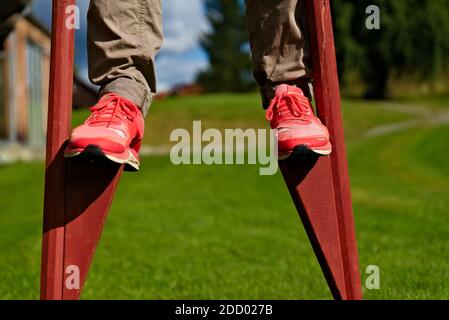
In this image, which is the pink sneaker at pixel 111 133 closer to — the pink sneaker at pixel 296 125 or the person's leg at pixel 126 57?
the person's leg at pixel 126 57

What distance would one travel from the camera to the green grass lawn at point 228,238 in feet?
9.62

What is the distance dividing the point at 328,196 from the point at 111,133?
0.58 m

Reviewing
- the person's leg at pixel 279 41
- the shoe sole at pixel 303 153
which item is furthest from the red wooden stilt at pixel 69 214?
the person's leg at pixel 279 41

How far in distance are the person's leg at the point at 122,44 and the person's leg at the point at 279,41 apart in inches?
11.2

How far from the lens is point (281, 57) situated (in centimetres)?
171

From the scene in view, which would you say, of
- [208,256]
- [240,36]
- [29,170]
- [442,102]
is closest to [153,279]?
[208,256]

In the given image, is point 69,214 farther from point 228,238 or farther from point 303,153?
point 228,238

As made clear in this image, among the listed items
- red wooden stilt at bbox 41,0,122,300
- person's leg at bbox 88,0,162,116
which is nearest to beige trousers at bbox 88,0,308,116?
person's leg at bbox 88,0,162,116

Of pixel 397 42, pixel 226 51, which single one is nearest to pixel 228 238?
pixel 397 42

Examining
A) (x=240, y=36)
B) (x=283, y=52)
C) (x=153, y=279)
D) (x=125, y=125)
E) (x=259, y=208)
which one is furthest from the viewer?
(x=240, y=36)

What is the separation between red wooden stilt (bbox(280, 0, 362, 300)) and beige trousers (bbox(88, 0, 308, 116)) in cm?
8

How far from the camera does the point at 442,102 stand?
29.2m

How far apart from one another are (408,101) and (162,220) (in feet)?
88.5
